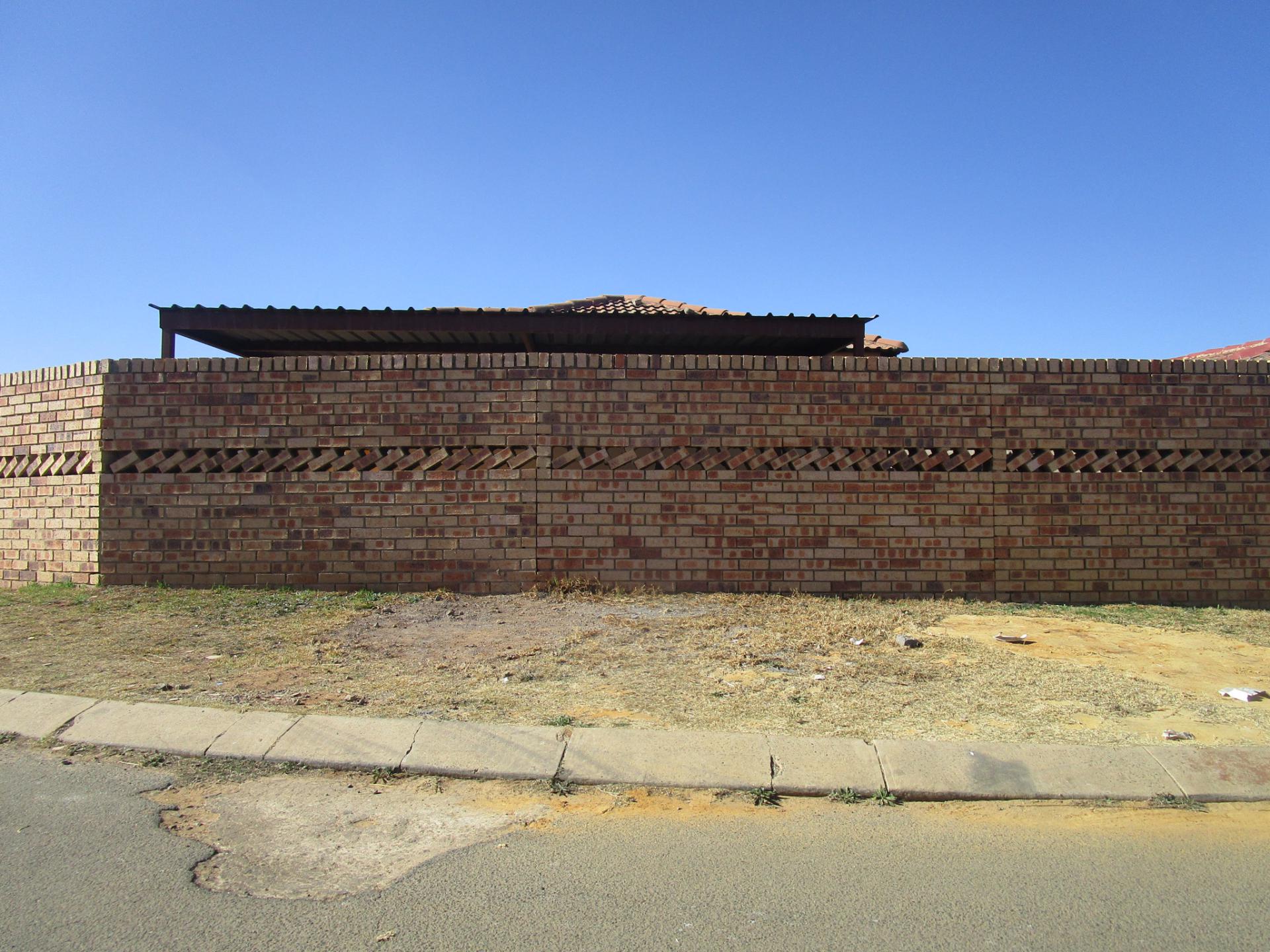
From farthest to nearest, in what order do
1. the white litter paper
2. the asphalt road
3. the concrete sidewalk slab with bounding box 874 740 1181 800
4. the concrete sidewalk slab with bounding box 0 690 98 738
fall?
the white litter paper → the concrete sidewalk slab with bounding box 0 690 98 738 → the concrete sidewalk slab with bounding box 874 740 1181 800 → the asphalt road

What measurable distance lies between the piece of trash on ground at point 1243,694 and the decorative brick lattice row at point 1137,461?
3596 millimetres

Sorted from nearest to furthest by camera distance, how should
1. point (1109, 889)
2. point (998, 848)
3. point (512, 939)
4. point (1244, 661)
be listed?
point (512, 939)
point (1109, 889)
point (998, 848)
point (1244, 661)

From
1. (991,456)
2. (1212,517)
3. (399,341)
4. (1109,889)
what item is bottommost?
(1109,889)

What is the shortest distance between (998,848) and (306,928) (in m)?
2.76

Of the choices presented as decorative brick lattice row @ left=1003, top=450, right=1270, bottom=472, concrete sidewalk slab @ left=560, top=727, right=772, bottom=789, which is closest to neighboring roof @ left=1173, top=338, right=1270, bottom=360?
decorative brick lattice row @ left=1003, top=450, right=1270, bottom=472

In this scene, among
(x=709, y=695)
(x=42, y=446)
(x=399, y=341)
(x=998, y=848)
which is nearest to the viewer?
(x=998, y=848)

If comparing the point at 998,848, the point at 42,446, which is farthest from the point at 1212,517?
the point at 42,446

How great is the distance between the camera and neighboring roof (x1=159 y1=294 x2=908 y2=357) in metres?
11.6

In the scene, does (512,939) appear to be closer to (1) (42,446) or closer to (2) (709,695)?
(2) (709,695)

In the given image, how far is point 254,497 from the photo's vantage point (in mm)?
9359

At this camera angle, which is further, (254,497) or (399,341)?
(399,341)

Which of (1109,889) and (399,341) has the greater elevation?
(399,341)

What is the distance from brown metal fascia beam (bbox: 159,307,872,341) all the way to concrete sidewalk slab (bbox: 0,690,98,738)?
672cm

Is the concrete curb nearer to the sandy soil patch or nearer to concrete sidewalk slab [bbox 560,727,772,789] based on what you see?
concrete sidewalk slab [bbox 560,727,772,789]
